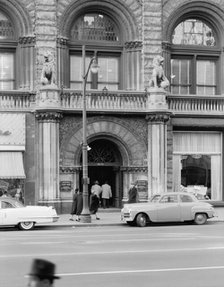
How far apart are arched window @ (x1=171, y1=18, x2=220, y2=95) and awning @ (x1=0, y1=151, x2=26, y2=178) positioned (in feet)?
30.3

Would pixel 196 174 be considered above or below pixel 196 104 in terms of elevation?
below

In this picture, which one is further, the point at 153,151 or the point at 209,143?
the point at 209,143

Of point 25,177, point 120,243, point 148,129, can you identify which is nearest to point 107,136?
point 148,129

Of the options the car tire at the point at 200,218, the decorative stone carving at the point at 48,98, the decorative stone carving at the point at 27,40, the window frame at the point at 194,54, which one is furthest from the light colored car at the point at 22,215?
the window frame at the point at 194,54

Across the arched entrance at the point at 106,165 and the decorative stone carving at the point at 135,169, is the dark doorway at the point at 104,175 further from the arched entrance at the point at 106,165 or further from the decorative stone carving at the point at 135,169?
the decorative stone carving at the point at 135,169

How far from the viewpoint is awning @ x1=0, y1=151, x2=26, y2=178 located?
3288cm

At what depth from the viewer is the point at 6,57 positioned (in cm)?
3459

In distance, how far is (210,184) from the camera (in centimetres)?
3669

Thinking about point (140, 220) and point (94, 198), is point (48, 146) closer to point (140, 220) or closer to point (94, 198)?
point (94, 198)

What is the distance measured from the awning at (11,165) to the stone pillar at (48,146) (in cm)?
94

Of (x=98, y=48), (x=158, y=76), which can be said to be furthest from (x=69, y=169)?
(x=98, y=48)

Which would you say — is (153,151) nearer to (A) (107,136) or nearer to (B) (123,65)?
(A) (107,136)

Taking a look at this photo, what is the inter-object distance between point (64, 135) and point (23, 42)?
497 centimetres

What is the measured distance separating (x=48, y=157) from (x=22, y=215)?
7105 millimetres
